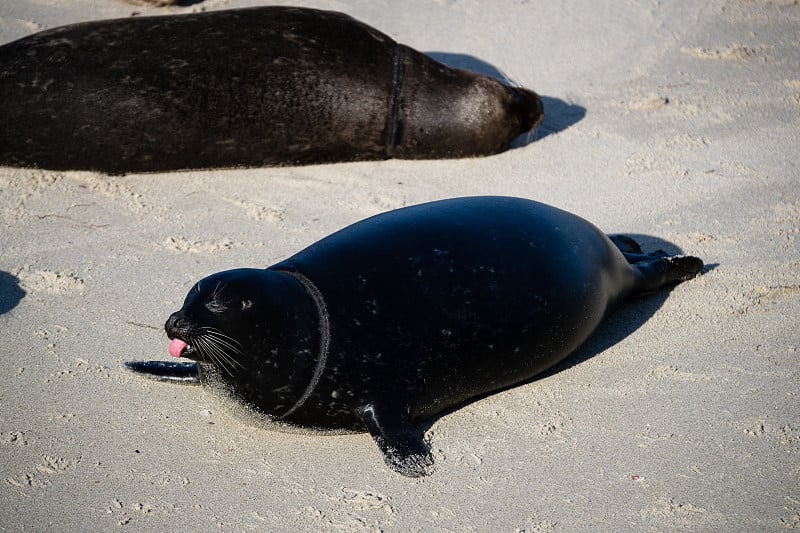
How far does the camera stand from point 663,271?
14.0ft

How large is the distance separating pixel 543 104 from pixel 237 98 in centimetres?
196

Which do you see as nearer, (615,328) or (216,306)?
(216,306)

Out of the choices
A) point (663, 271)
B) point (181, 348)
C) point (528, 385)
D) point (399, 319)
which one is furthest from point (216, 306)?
point (663, 271)

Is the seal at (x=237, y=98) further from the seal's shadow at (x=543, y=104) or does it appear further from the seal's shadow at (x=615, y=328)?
the seal's shadow at (x=615, y=328)

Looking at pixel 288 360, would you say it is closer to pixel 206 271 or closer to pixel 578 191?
pixel 206 271

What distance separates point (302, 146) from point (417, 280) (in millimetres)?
2378

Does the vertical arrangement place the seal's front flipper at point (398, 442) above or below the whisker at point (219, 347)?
below

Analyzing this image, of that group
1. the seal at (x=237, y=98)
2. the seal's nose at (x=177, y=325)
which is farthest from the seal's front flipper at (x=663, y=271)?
the seal's nose at (x=177, y=325)

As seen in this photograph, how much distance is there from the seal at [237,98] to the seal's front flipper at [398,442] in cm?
263

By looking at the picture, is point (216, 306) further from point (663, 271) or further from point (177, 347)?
point (663, 271)

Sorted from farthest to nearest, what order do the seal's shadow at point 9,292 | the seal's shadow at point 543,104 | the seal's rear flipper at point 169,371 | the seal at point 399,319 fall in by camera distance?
the seal's shadow at point 543,104 < the seal's shadow at point 9,292 < the seal's rear flipper at point 169,371 < the seal at point 399,319

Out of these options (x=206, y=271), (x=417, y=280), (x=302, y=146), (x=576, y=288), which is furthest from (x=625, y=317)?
(x=302, y=146)

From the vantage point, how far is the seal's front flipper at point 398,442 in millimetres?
3160

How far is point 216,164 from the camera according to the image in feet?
18.1
